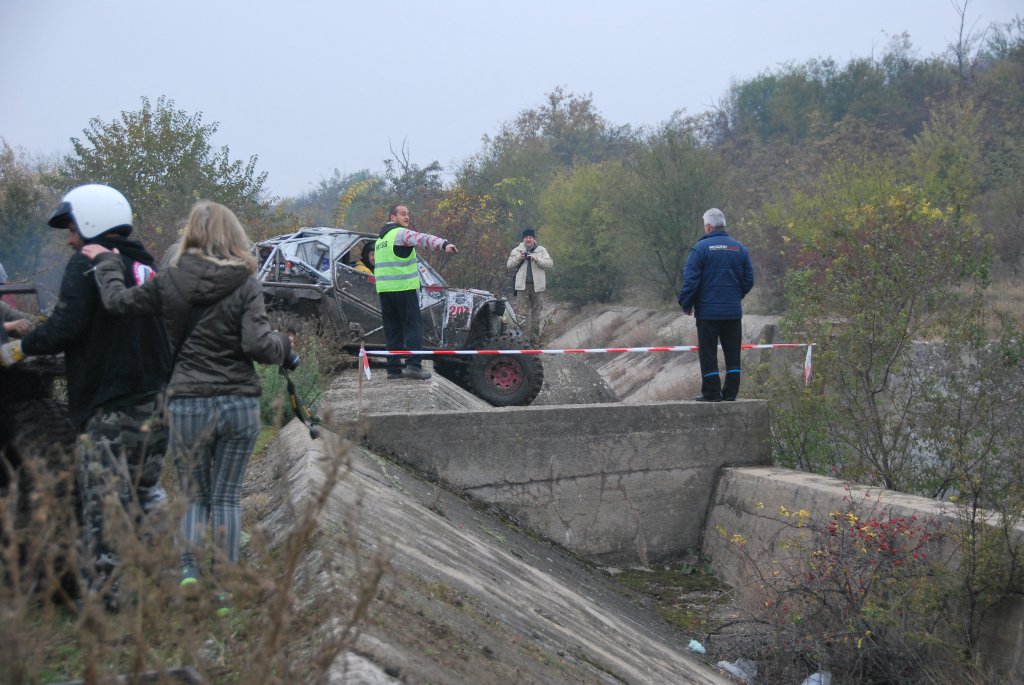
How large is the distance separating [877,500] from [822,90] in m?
50.4

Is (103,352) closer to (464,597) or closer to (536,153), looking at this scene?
(464,597)

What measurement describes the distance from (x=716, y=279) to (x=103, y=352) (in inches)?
251

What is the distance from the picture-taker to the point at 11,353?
439 cm

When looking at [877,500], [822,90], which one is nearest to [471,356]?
[877,500]

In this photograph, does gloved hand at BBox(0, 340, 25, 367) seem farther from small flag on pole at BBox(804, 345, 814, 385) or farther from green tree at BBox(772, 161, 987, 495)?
small flag on pole at BBox(804, 345, 814, 385)

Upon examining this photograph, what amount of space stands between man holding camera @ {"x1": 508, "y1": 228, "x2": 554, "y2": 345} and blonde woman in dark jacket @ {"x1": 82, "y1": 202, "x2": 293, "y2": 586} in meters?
10.5

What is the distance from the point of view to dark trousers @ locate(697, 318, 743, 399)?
9719 millimetres

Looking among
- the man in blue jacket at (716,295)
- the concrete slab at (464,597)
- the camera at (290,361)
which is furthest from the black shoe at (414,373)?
the camera at (290,361)

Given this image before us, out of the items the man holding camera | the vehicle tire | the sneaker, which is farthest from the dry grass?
the man holding camera

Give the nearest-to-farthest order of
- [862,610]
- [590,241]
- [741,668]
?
[862,610]
[741,668]
[590,241]

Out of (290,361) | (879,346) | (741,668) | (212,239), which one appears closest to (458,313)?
(879,346)

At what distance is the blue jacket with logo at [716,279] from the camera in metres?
9.61

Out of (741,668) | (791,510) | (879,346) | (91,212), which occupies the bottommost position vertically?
(741,668)

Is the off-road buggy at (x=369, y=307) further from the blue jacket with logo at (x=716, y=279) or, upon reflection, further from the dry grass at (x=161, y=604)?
the dry grass at (x=161, y=604)
